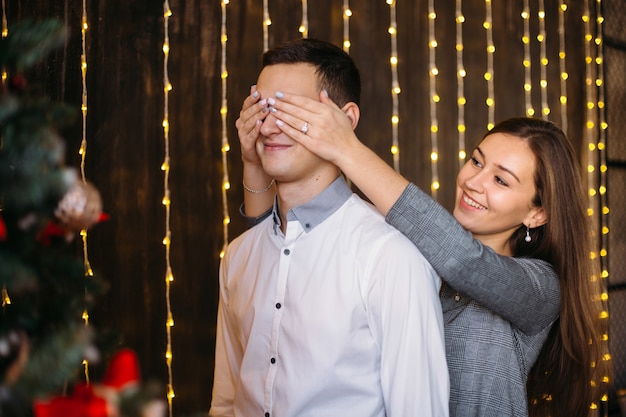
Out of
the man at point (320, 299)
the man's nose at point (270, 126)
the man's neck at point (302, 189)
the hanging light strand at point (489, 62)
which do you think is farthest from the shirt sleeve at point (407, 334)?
the hanging light strand at point (489, 62)

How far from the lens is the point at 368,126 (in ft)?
10.4

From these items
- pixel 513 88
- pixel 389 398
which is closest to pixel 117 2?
pixel 513 88

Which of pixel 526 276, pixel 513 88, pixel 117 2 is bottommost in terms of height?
pixel 526 276

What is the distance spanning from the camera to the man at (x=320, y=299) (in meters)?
1.33

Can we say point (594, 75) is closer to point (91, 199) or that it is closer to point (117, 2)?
point (117, 2)

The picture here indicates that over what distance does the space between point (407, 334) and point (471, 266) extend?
0.88ft

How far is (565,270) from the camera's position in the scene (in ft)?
5.75

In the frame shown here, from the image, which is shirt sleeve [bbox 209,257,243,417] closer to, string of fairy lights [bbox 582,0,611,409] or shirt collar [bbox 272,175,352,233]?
shirt collar [bbox 272,175,352,233]

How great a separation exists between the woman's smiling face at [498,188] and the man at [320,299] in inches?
14.0

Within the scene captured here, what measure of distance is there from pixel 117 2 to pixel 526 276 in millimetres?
2202

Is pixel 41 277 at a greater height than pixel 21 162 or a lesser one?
lesser

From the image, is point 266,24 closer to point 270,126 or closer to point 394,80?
point 394,80

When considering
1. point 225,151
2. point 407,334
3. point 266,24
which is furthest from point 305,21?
point 407,334

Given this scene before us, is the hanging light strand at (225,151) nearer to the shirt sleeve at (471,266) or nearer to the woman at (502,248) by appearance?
the woman at (502,248)
